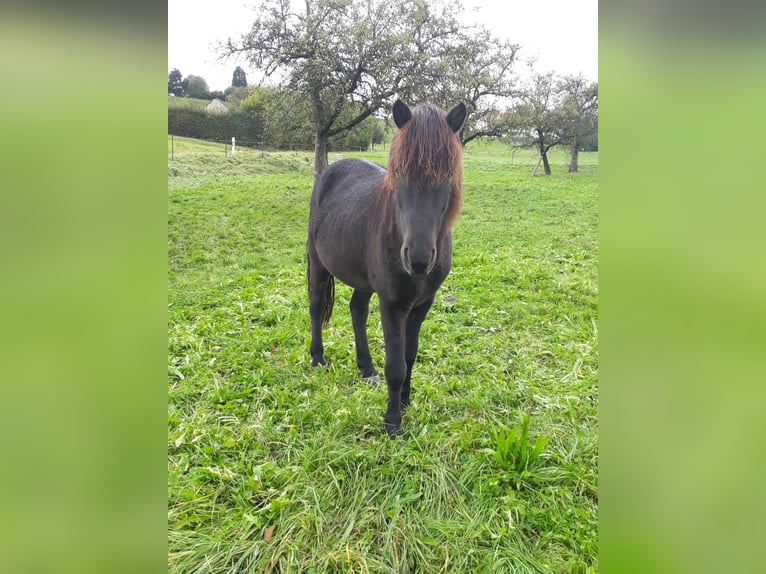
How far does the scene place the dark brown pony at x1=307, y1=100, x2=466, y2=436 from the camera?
7.14 ft

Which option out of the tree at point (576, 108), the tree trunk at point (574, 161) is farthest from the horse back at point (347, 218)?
the tree trunk at point (574, 161)

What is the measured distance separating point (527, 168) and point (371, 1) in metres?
13.4

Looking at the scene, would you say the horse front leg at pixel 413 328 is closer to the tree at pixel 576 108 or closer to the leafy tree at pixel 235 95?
the leafy tree at pixel 235 95

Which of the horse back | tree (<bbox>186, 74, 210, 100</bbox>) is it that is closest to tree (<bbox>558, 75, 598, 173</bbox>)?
the horse back

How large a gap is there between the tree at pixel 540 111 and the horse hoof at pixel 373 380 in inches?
417

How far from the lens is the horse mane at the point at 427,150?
7.10 feet

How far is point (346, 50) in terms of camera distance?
9273 mm

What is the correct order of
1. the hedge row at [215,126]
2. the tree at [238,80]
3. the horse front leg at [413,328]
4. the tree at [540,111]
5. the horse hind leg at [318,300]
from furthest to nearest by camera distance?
the hedge row at [215,126], the tree at [540,111], the tree at [238,80], the horse hind leg at [318,300], the horse front leg at [413,328]

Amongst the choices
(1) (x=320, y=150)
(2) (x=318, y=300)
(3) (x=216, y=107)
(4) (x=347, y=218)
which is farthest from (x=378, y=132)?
(3) (x=216, y=107)

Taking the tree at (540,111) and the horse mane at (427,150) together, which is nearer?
the horse mane at (427,150)

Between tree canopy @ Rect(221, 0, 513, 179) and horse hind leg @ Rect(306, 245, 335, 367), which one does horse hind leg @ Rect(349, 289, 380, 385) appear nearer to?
horse hind leg @ Rect(306, 245, 335, 367)

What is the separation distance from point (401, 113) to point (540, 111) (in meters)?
14.3

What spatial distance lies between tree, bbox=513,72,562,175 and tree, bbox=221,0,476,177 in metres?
3.17
